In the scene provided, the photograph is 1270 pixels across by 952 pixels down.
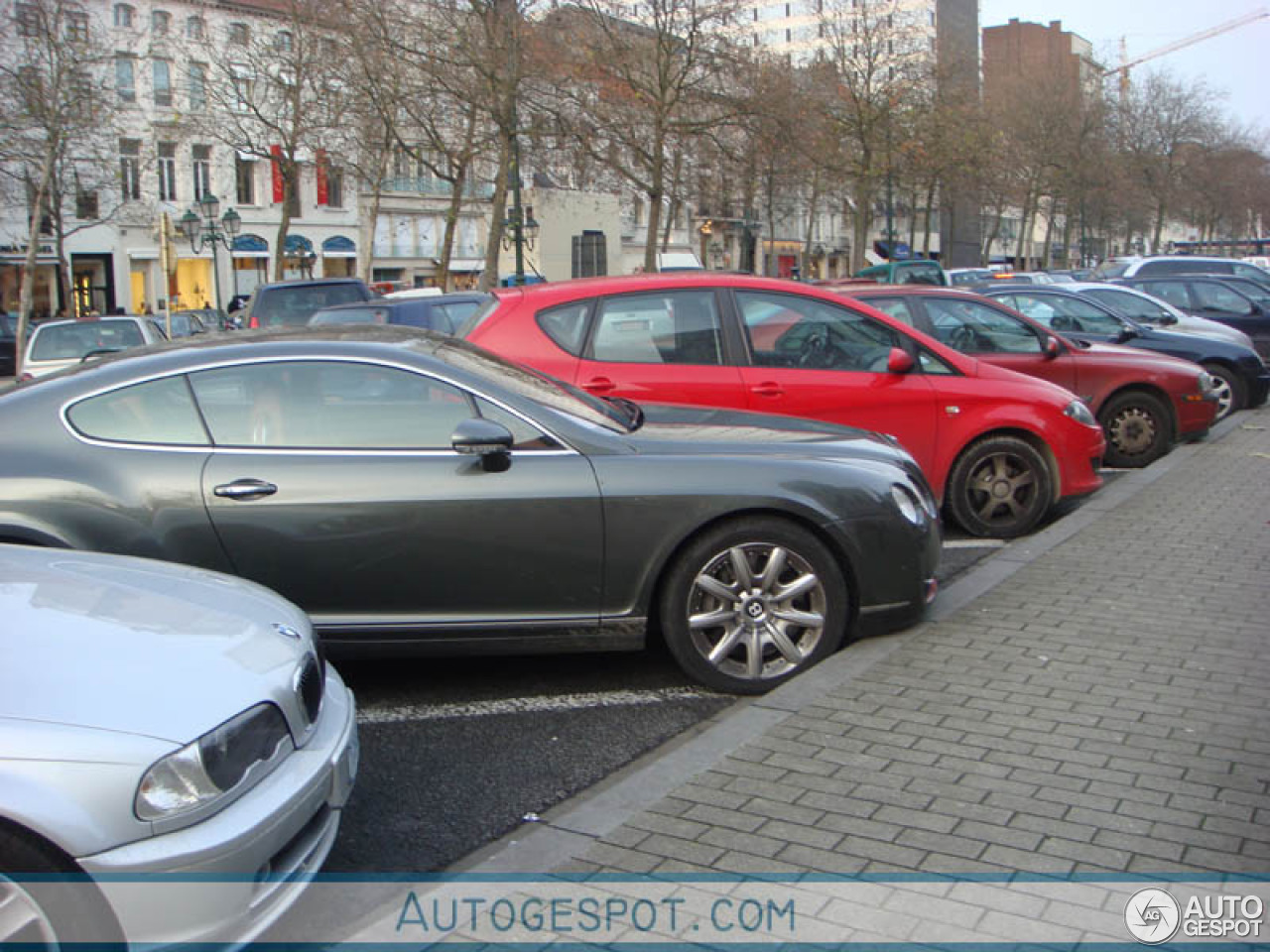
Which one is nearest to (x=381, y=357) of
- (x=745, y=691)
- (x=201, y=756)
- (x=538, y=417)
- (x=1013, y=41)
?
(x=538, y=417)

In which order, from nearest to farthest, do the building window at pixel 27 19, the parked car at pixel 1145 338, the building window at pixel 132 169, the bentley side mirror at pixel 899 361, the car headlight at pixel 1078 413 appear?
1. the bentley side mirror at pixel 899 361
2. the car headlight at pixel 1078 413
3. the parked car at pixel 1145 338
4. the building window at pixel 27 19
5. the building window at pixel 132 169

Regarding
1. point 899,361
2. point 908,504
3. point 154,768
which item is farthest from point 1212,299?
point 154,768

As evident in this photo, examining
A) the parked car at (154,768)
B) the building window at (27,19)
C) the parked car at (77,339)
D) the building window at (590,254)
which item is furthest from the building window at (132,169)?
the parked car at (154,768)

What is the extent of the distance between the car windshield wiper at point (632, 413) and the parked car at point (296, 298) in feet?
40.8

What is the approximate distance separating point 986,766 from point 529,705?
1918mm

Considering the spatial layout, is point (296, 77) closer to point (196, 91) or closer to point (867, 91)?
point (196, 91)

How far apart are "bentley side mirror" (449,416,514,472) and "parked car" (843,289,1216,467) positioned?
6.05 meters

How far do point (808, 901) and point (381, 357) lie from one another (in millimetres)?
2907

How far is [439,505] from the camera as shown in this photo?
5.04m

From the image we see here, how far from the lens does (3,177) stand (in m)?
40.9

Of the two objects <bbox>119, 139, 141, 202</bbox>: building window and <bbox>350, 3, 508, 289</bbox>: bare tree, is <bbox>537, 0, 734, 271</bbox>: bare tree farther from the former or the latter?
<bbox>119, 139, 141, 202</bbox>: building window

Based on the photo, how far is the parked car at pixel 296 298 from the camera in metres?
17.9

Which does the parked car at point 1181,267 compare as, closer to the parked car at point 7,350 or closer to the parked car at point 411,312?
the parked car at point 411,312

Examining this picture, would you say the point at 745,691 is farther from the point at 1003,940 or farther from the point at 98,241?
the point at 98,241
